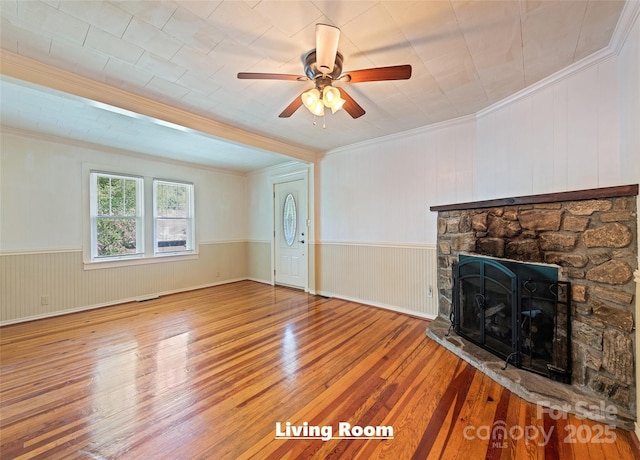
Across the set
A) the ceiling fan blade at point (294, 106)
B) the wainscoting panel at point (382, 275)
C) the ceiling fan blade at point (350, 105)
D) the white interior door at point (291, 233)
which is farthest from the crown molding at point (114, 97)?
the wainscoting panel at point (382, 275)

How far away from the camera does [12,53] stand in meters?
1.91

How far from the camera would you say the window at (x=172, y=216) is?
15.6ft

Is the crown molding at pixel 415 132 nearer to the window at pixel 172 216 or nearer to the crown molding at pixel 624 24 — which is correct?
the crown molding at pixel 624 24

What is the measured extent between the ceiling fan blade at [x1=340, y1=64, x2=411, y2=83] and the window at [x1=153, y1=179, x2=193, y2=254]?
427 cm

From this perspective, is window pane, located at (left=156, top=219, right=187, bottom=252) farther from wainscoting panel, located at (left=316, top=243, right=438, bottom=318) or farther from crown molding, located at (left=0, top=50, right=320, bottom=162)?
wainscoting panel, located at (left=316, top=243, right=438, bottom=318)

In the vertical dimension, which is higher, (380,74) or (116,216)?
(380,74)

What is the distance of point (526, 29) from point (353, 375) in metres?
2.77

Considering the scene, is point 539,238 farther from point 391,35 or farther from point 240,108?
point 240,108

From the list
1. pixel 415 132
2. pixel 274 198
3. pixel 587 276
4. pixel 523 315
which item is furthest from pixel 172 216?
pixel 587 276

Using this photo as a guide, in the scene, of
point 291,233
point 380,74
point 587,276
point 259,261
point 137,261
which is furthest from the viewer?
point 259,261

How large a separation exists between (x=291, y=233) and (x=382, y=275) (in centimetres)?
211

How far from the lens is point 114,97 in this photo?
94.6 inches

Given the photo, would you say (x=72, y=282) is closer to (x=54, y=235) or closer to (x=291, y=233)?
(x=54, y=235)

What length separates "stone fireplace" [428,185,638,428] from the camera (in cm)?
166
